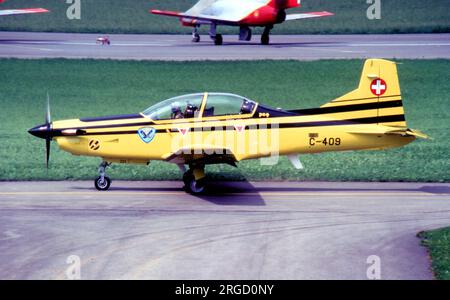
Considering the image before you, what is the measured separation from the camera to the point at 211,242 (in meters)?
15.7

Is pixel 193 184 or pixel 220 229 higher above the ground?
pixel 193 184

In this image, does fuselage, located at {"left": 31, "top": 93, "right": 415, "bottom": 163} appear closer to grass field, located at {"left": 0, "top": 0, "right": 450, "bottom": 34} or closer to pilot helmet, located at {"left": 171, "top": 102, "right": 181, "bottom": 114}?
pilot helmet, located at {"left": 171, "top": 102, "right": 181, "bottom": 114}

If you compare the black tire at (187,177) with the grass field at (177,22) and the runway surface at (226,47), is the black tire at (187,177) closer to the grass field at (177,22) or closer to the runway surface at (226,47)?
the runway surface at (226,47)

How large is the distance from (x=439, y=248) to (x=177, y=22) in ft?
162

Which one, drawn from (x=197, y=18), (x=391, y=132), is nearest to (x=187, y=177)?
(x=391, y=132)

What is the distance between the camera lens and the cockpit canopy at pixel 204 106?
64.0 feet

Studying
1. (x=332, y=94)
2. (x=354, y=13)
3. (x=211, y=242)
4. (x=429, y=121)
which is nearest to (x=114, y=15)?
(x=354, y=13)

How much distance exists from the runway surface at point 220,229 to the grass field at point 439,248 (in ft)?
0.54

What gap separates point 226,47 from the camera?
47219 mm

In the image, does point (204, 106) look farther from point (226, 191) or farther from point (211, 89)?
point (211, 89)

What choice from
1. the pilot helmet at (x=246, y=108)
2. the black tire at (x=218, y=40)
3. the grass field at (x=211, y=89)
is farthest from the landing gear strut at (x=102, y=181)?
the black tire at (x=218, y=40)

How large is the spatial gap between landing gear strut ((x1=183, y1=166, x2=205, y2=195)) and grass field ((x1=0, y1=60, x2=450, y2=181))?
69.3 inches

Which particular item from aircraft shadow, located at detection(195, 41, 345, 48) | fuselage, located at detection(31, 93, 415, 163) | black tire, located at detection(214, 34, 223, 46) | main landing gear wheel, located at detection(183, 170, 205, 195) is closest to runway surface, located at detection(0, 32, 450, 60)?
aircraft shadow, located at detection(195, 41, 345, 48)
